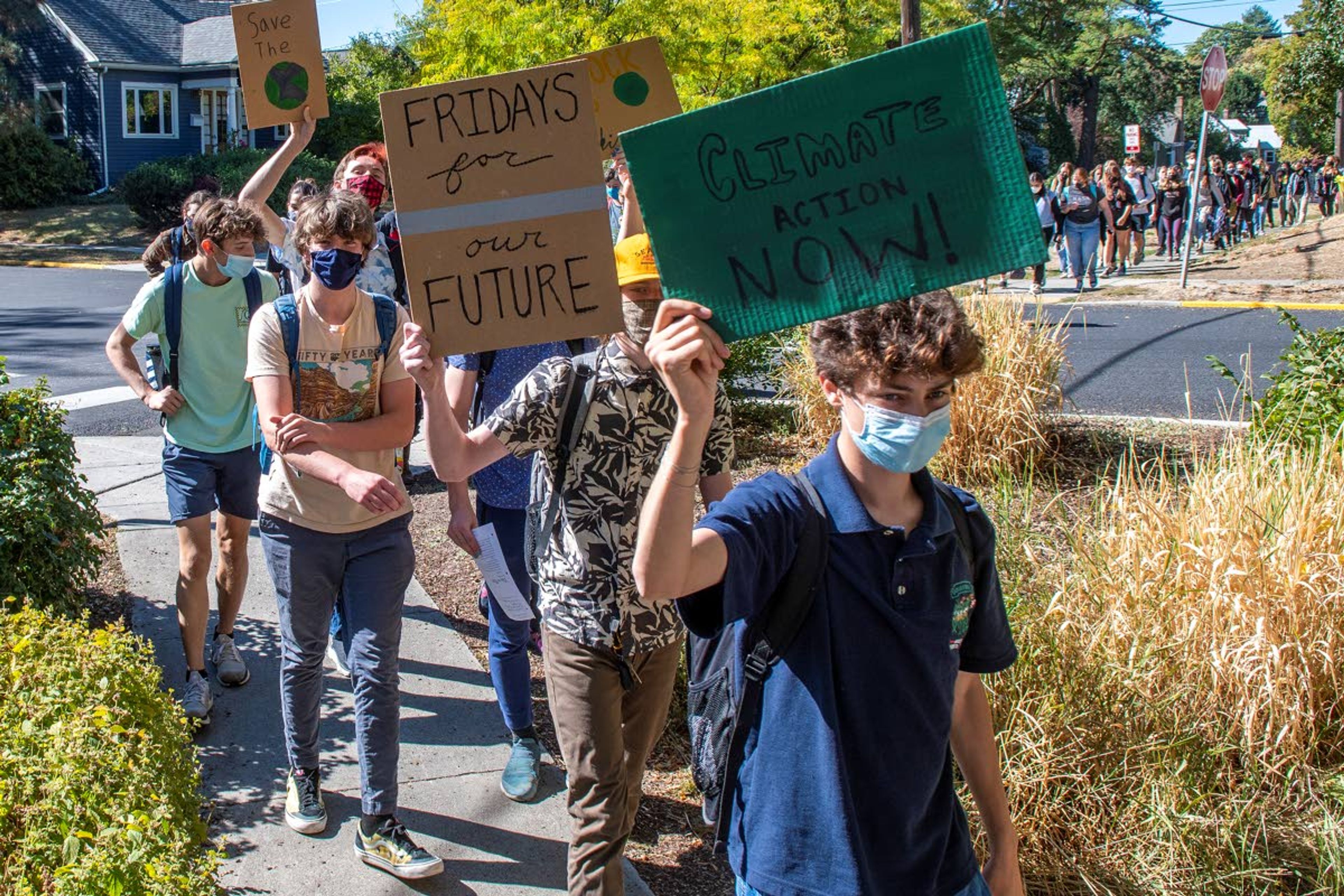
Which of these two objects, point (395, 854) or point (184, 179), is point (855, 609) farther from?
point (184, 179)

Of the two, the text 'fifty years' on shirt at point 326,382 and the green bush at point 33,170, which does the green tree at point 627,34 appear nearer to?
the text 'fifty years' on shirt at point 326,382

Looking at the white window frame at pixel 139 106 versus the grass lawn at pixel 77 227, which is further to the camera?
the white window frame at pixel 139 106

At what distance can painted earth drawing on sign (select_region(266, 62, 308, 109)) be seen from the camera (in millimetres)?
4645

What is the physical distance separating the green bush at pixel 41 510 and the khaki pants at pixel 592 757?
2274mm

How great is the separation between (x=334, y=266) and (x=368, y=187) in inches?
52.6

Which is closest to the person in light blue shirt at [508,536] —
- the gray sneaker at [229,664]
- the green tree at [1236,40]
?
the gray sneaker at [229,664]

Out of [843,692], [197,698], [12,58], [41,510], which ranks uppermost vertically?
[12,58]

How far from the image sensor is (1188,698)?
3654 millimetres

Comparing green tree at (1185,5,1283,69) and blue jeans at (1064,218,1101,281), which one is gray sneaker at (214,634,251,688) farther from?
green tree at (1185,5,1283,69)

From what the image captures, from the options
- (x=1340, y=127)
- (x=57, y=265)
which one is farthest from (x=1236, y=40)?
(x=57, y=265)

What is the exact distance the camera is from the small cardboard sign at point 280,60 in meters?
4.60

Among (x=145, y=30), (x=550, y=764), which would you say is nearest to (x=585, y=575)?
(x=550, y=764)

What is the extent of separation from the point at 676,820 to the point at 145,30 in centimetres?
4104

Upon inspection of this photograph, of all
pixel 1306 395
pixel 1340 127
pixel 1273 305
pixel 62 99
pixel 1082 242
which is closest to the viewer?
pixel 1306 395
